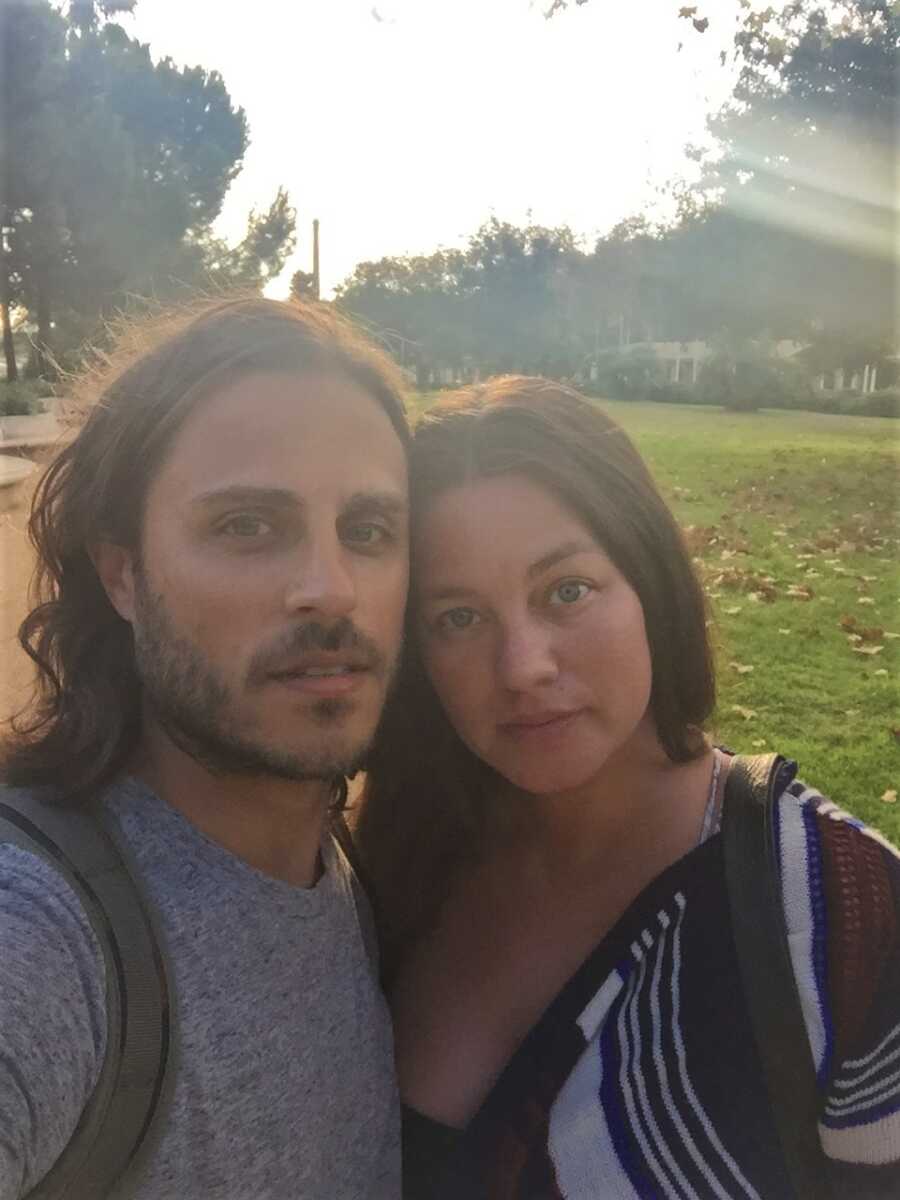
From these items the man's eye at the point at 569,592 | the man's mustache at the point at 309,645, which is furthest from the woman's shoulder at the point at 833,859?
the man's mustache at the point at 309,645

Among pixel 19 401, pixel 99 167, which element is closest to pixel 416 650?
pixel 19 401

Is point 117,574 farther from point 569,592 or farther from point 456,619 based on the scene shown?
point 569,592

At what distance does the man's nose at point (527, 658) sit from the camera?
199 centimetres

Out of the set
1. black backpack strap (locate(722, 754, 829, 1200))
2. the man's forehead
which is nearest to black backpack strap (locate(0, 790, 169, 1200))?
the man's forehead

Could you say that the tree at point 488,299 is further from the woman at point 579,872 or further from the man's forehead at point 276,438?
the man's forehead at point 276,438

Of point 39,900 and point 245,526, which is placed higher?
point 245,526

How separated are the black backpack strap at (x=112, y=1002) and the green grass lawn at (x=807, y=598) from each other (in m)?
1.48

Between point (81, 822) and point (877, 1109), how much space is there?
4.04 ft

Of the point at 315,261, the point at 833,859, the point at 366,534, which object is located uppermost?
the point at 315,261

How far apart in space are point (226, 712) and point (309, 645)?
0.18m

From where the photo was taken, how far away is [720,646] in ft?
8.85

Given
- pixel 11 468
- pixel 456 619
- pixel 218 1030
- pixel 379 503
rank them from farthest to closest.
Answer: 1. pixel 11 468
2. pixel 456 619
3. pixel 379 503
4. pixel 218 1030

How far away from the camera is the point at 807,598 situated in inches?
304

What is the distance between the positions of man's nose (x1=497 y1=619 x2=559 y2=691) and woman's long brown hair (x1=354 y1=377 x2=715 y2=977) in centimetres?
23
